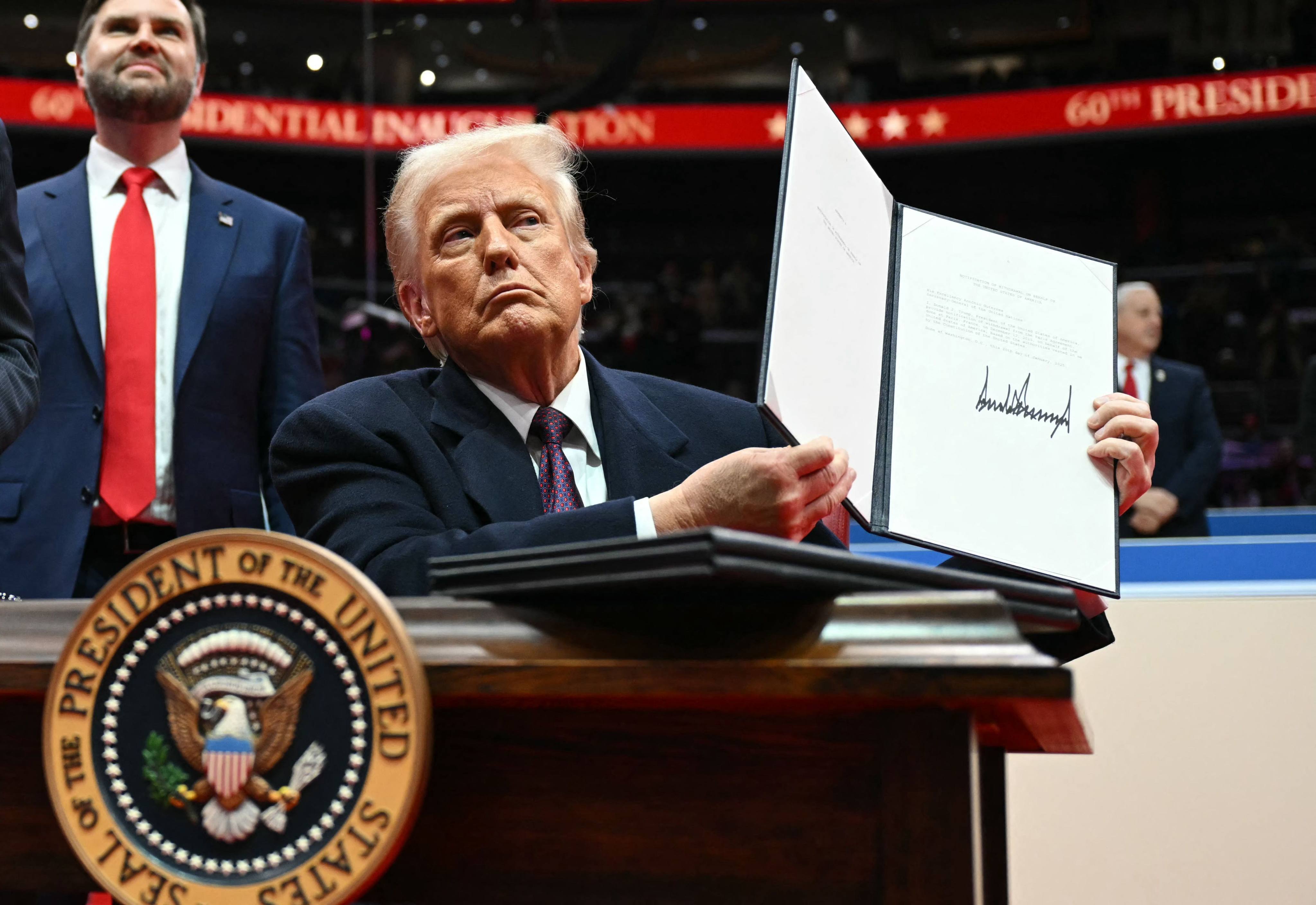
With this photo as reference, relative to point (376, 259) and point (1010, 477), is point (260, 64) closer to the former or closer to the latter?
point (376, 259)

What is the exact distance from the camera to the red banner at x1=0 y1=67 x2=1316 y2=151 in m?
9.37

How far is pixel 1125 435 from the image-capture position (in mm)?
1139

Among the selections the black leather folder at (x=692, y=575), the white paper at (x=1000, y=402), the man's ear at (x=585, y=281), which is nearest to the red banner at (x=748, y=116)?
the man's ear at (x=585, y=281)

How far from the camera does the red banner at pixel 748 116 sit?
937 centimetres

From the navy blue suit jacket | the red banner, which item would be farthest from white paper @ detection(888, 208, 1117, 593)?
the red banner

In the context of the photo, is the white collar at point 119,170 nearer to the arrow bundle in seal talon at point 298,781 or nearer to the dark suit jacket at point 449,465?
the dark suit jacket at point 449,465

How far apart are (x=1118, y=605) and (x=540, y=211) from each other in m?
1.18

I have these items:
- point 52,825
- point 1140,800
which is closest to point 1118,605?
point 1140,800

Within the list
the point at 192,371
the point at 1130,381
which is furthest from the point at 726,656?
the point at 1130,381

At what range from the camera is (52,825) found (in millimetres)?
634

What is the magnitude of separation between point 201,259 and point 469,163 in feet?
2.14

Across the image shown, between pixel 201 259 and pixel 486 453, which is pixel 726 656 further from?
pixel 201 259
